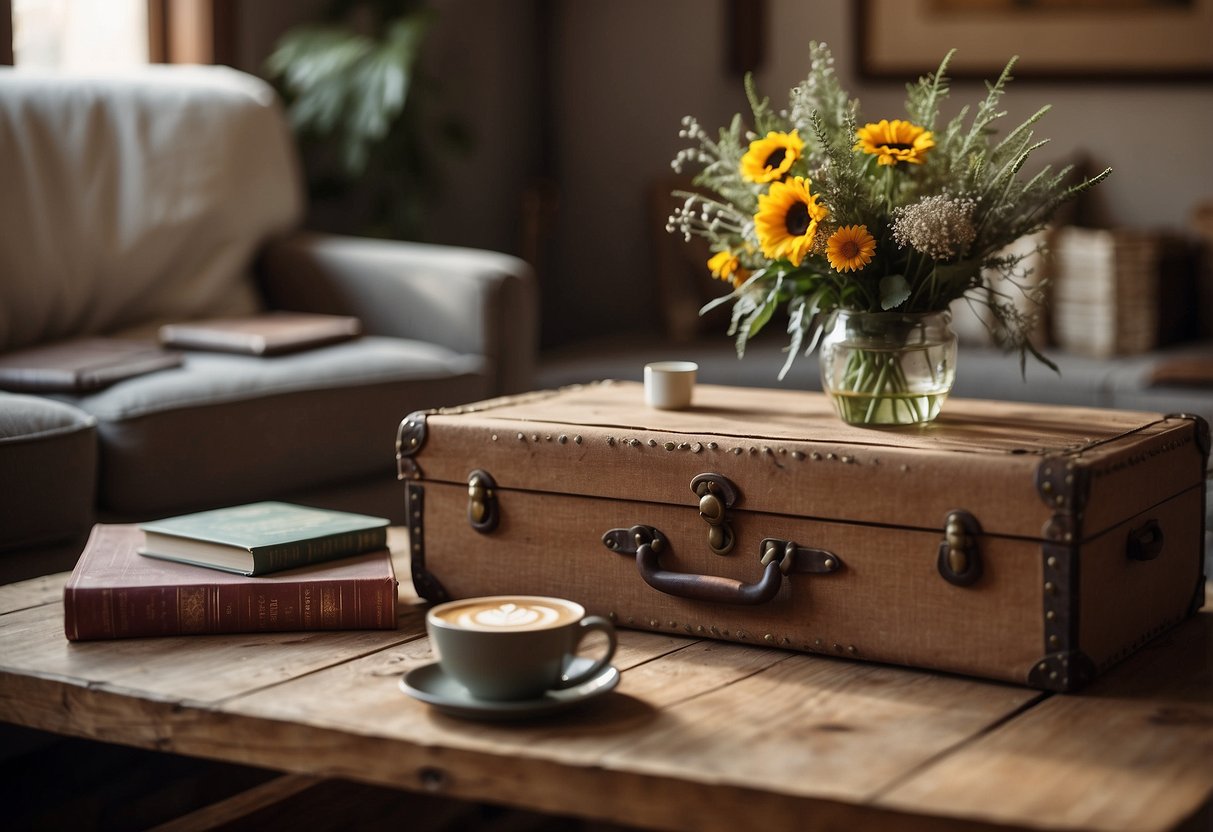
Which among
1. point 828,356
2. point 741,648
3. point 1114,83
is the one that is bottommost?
point 741,648

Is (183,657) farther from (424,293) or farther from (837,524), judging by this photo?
(424,293)

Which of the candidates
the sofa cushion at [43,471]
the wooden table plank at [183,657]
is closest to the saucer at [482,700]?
the wooden table plank at [183,657]

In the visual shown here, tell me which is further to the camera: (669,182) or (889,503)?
(669,182)

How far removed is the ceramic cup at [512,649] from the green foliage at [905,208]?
0.46 metres

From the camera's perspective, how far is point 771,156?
1380 millimetres

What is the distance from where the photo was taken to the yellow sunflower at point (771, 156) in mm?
1355

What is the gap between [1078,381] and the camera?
2.60 meters

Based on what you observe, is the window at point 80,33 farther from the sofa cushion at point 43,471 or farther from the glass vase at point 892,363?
the glass vase at point 892,363

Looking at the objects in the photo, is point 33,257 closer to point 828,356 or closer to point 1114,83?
point 828,356

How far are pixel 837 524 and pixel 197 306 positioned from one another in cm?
177

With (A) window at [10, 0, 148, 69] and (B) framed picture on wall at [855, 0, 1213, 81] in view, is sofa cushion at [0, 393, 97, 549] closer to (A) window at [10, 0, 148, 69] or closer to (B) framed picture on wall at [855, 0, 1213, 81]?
(A) window at [10, 0, 148, 69]

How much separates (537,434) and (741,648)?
11.8 inches

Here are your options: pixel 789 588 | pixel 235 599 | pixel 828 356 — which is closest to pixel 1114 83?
pixel 828 356

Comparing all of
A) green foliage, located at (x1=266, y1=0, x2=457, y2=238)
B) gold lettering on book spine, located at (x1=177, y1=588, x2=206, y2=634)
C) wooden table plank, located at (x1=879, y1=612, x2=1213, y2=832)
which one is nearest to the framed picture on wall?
green foliage, located at (x1=266, y1=0, x2=457, y2=238)
